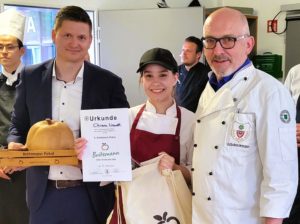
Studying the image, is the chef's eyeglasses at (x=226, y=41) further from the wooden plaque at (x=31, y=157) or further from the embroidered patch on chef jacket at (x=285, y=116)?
the wooden plaque at (x=31, y=157)

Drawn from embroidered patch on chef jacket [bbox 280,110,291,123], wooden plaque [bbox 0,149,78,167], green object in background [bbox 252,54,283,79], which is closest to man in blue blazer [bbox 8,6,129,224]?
wooden plaque [bbox 0,149,78,167]

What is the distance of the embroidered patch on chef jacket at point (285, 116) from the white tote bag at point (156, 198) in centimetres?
41

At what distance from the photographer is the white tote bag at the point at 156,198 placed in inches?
53.3

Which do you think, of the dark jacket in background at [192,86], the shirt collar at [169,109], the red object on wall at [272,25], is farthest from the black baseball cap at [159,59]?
the red object on wall at [272,25]

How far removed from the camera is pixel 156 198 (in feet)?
4.47

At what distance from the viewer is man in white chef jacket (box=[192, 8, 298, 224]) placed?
1.14 meters

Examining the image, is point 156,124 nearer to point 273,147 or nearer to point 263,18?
point 273,147

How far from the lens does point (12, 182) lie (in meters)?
2.11

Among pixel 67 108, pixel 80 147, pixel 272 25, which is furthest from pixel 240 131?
pixel 272 25

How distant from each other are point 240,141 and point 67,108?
681 mm

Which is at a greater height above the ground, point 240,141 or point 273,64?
point 273,64

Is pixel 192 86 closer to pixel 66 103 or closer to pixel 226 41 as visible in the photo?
pixel 66 103

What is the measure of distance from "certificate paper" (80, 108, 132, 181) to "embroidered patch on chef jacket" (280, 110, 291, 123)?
1.64 ft

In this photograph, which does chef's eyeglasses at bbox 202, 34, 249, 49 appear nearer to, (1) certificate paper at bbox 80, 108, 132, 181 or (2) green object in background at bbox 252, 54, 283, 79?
(1) certificate paper at bbox 80, 108, 132, 181
